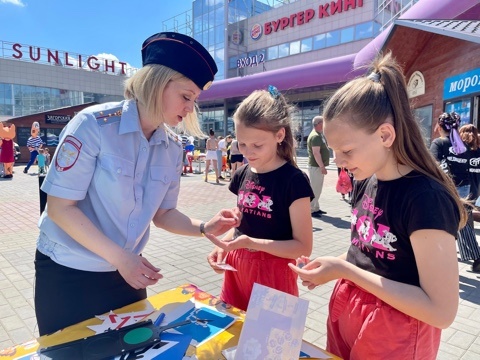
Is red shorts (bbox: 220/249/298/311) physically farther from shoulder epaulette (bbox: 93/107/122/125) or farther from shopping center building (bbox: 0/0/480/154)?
shopping center building (bbox: 0/0/480/154)

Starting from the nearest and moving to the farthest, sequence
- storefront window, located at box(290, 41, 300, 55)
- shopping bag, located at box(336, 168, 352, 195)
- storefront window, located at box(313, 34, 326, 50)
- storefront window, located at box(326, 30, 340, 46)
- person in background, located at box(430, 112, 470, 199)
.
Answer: person in background, located at box(430, 112, 470, 199)
shopping bag, located at box(336, 168, 352, 195)
storefront window, located at box(326, 30, 340, 46)
storefront window, located at box(313, 34, 326, 50)
storefront window, located at box(290, 41, 300, 55)

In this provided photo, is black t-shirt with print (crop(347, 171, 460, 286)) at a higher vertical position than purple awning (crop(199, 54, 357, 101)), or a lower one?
lower

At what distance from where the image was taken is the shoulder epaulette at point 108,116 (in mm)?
1276

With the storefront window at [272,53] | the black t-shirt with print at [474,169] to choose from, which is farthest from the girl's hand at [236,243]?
the storefront window at [272,53]

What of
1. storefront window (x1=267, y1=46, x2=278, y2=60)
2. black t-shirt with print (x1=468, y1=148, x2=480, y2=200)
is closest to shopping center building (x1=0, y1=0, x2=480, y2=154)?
storefront window (x1=267, y1=46, x2=278, y2=60)

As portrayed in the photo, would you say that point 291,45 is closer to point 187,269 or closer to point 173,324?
point 187,269

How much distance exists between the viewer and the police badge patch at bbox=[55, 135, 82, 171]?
1.21 m

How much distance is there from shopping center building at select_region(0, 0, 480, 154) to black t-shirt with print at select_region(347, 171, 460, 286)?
265 inches

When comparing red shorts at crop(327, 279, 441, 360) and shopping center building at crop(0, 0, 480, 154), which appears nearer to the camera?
red shorts at crop(327, 279, 441, 360)

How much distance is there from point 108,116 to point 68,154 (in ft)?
0.67

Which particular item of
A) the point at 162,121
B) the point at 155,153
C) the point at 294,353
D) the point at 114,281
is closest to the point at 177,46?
the point at 162,121

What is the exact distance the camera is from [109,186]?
50.1 inches

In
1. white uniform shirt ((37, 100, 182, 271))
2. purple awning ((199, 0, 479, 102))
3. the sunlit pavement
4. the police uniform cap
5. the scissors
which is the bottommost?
the sunlit pavement

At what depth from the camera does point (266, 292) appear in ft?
3.08
